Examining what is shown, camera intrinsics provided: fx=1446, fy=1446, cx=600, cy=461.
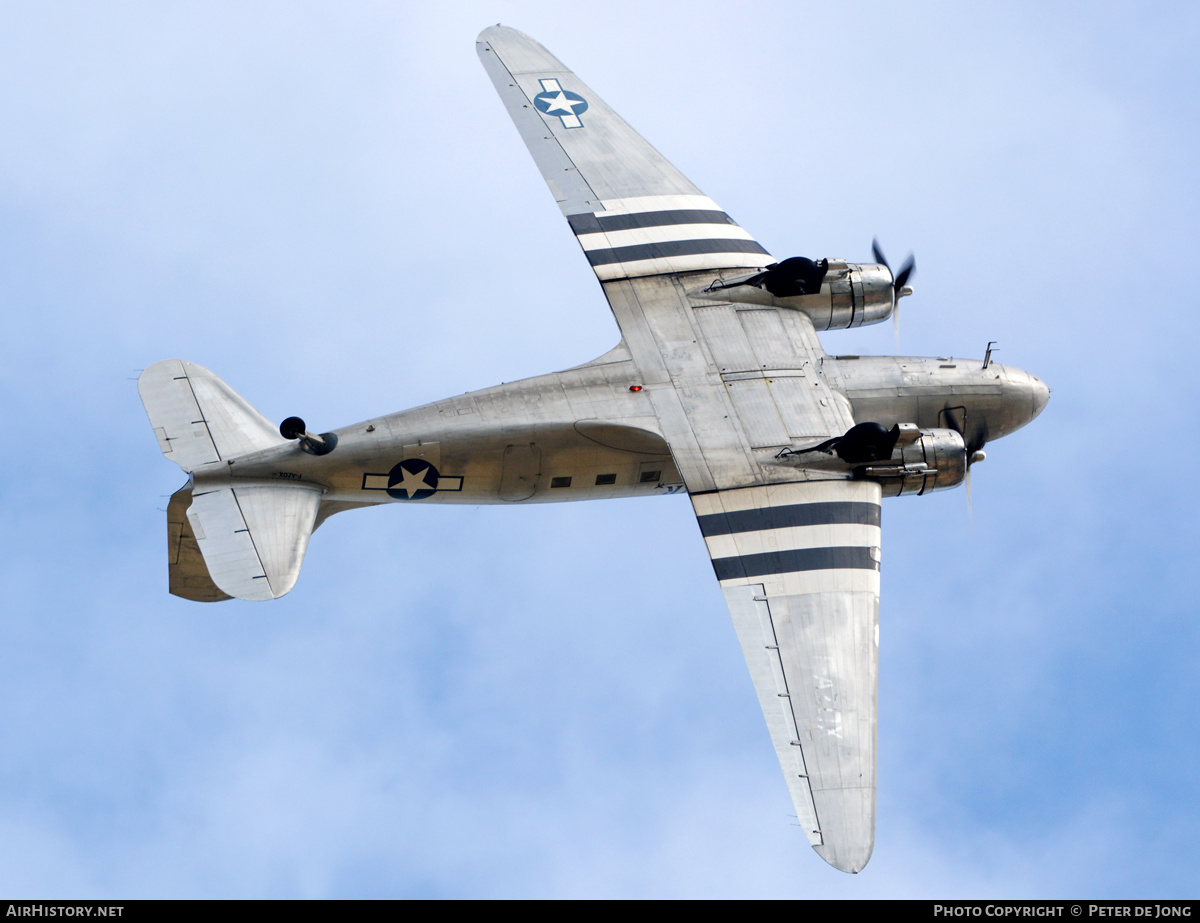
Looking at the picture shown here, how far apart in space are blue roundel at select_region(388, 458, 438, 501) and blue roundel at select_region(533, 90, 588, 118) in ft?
45.5

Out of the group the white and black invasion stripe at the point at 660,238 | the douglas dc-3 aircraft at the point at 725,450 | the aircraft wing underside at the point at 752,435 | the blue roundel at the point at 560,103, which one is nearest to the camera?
the aircraft wing underside at the point at 752,435

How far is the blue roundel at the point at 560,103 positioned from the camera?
42781 mm

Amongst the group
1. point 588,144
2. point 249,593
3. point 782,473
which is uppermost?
point 588,144

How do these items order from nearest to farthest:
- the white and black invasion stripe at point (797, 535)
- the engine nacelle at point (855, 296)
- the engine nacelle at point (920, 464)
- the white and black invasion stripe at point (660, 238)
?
the white and black invasion stripe at point (797, 535) → the engine nacelle at point (920, 464) → the engine nacelle at point (855, 296) → the white and black invasion stripe at point (660, 238)

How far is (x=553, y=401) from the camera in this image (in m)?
34.4

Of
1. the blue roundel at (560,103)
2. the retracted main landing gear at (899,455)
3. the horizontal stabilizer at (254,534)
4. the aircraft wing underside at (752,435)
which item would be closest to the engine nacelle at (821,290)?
the aircraft wing underside at (752,435)

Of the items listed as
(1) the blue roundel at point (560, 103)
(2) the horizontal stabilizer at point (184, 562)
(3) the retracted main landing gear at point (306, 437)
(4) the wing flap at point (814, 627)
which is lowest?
(4) the wing flap at point (814, 627)

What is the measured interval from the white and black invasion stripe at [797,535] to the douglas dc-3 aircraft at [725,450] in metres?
0.05

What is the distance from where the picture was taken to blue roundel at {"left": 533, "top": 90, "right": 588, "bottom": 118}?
1684 inches

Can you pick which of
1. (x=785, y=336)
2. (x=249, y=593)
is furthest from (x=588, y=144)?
(x=249, y=593)

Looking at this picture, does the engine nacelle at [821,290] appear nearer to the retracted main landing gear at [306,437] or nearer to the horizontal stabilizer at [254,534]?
the retracted main landing gear at [306,437]

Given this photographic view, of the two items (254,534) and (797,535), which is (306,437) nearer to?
(254,534)
